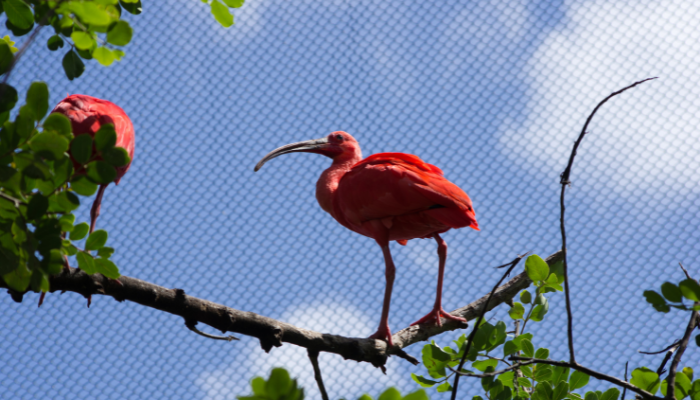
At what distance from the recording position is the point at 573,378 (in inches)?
65.0

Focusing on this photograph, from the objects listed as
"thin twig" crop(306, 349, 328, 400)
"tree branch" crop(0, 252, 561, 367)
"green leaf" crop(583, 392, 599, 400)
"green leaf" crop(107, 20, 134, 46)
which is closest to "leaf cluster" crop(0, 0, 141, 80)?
"green leaf" crop(107, 20, 134, 46)

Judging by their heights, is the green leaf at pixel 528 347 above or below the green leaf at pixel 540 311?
below

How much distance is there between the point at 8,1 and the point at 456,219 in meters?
1.44

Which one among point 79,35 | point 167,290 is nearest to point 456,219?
point 167,290

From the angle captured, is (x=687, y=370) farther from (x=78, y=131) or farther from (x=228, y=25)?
(x=78, y=131)

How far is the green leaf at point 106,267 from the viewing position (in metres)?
1.08

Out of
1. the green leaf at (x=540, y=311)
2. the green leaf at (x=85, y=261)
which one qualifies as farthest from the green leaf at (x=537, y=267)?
the green leaf at (x=85, y=261)

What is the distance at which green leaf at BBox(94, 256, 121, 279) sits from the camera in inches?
42.7

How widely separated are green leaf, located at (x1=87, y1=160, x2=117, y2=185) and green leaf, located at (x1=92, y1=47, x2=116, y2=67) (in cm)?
30

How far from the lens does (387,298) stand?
6.97 feet

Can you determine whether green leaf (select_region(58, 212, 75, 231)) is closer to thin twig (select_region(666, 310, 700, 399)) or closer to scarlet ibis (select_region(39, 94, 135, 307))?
thin twig (select_region(666, 310, 700, 399))

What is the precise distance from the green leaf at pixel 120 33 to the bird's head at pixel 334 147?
175 centimetres

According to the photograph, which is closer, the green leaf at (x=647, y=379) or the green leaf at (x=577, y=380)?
the green leaf at (x=647, y=379)

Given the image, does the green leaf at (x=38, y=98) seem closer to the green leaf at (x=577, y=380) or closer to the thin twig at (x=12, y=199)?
the thin twig at (x=12, y=199)
